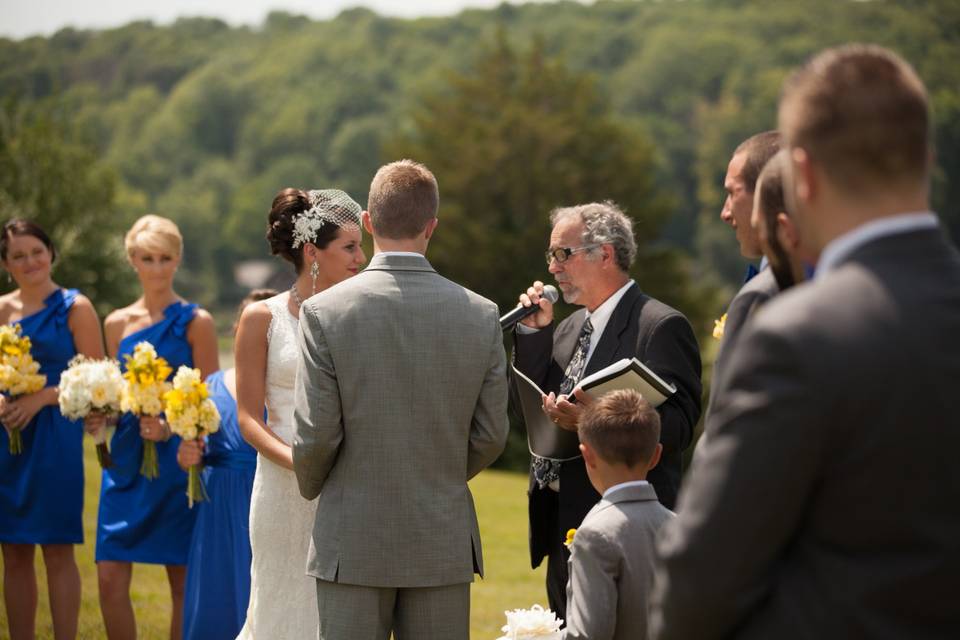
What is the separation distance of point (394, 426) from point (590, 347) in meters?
1.48

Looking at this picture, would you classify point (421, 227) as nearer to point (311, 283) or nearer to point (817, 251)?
point (311, 283)

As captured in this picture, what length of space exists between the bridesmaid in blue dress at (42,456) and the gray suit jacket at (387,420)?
325 centimetres

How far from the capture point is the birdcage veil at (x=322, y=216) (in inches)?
210

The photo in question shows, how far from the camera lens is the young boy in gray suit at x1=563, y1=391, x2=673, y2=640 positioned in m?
3.59

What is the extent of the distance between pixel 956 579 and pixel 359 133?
282 ft

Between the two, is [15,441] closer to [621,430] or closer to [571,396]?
[571,396]

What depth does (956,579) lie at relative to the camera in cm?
196

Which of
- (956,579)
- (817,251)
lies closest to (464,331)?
(817,251)

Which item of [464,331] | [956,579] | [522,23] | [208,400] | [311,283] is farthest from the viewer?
[522,23]

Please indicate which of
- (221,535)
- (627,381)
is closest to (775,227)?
(627,381)

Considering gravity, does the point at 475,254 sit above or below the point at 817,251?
below

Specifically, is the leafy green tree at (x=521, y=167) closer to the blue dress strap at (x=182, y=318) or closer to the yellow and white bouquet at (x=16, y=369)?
the blue dress strap at (x=182, y=318)

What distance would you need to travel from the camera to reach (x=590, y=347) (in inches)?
204

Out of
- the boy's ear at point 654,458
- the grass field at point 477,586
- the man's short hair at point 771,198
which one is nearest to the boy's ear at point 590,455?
the boy's ear at point 654,458
